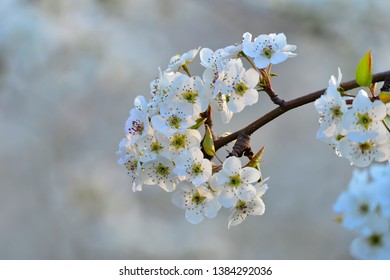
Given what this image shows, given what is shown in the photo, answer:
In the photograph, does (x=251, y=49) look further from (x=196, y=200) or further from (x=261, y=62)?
(x=196, y=200)

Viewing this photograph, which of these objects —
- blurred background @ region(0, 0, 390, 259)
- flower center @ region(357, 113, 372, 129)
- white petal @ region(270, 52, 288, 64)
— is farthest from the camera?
blurred background @ region(0, 0, 390, 259)

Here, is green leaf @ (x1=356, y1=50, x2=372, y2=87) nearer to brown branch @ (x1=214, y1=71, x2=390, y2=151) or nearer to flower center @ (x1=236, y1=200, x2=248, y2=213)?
brown branch @ (x1=214, y1=71, x2=390, y2=151)

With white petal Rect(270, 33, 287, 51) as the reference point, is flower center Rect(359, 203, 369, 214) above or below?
below

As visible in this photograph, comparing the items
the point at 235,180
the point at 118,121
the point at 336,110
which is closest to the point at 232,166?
the point at 235,180

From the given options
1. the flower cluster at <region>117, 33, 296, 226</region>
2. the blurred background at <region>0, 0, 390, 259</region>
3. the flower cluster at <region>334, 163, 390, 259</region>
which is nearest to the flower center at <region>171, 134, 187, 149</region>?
the flower cluster at <region>117, 33, 296, 226</region>

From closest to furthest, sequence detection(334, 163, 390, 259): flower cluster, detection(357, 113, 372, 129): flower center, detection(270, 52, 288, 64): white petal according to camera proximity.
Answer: detection(334, 163, 390, 259): flower cluster < detection(357, 113, 372, 129): flower center < detection(270, 52, 288, 64): white petal

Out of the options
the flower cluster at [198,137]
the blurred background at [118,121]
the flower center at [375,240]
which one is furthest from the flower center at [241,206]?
the blurred background at [118,121]

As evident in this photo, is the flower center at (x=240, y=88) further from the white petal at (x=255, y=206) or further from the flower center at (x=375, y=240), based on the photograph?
the flower center at (x=375, y=240)
